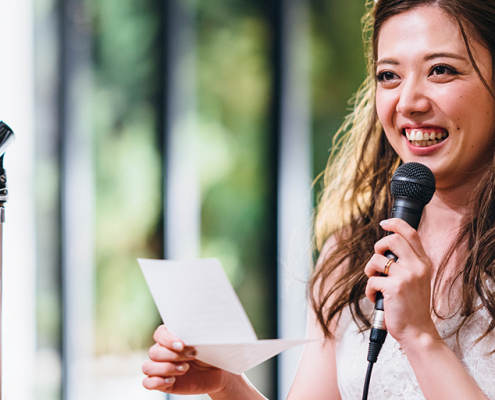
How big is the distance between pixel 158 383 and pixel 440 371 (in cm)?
53

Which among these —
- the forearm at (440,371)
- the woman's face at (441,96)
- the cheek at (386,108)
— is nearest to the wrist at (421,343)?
the forearm at (440,371)

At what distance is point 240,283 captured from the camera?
3.70 metres

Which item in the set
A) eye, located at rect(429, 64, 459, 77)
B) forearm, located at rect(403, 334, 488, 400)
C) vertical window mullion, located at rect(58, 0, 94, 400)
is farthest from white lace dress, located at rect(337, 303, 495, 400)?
vertical window mullion, located at rect(58, 0, 94, 400)

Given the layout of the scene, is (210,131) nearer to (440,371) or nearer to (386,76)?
(386,76)

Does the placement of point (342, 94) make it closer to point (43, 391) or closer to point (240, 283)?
point (240, 283)

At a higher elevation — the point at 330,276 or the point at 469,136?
the point at 469,136

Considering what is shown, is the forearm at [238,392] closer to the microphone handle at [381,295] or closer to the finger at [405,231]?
the microphone handle at [381,295]

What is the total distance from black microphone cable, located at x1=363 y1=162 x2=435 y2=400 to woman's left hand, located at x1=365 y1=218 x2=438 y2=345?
3 cm

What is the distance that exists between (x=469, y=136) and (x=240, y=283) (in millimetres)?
2653

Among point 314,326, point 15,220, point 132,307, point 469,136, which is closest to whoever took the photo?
Answer: point 469,136

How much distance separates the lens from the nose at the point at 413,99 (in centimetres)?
118

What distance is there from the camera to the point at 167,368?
1103 millimetres

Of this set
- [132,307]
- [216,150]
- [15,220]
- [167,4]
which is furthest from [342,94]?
[15,220]

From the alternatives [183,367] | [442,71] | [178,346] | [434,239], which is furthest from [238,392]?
[442,71]
